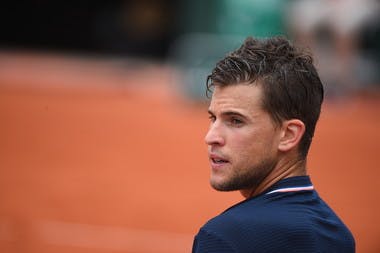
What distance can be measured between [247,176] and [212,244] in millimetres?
441

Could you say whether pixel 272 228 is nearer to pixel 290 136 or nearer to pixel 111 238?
pixel 290 136

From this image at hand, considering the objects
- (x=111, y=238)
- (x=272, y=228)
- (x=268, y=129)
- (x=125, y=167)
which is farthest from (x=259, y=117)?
(x=125, y=167)

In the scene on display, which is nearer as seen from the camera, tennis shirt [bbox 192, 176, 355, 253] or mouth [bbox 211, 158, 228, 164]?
tennis shirt [bbox 192, 176, 355, 253]

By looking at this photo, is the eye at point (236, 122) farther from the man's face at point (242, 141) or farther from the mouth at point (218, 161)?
the mouth at point (218, 161)

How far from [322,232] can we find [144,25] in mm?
19990

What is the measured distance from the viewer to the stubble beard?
9.64 feet

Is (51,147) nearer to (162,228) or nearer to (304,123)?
(162,228)

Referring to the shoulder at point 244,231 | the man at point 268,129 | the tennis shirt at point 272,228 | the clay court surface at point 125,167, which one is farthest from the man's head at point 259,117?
the clay court surface at point 125,167

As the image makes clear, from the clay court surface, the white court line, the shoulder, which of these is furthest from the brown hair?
the clay court surface

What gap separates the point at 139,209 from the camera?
991cm

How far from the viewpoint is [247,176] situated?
2.94 meters

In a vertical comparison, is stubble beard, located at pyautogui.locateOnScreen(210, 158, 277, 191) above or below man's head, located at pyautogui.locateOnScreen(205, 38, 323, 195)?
below

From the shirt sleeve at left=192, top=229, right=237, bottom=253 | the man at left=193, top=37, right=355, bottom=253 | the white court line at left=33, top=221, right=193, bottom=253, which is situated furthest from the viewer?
the white court line at left=33, top=221, right=193, bottom=253

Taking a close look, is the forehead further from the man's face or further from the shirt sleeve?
the shirt sleeve
